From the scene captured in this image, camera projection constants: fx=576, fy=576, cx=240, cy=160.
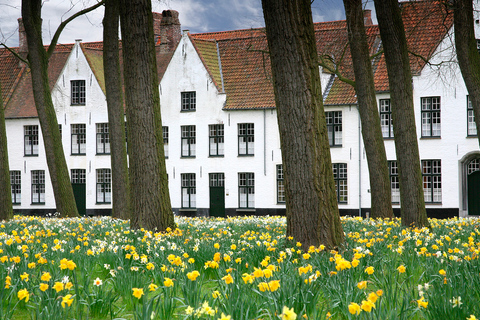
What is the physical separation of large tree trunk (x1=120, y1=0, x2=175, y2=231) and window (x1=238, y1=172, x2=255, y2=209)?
22936 mm

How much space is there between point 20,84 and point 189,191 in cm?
1335

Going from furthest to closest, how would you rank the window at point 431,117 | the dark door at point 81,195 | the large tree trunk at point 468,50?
the dark door at point 81,195 → the window at point 431,117 → the large tree trunk at point 468,50

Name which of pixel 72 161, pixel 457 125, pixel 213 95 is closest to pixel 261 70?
pixel 213 95

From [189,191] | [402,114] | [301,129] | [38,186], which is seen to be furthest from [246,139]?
[301,129]

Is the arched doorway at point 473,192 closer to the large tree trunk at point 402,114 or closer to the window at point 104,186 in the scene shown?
the large tree trunk at point 402,114

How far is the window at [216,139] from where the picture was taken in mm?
33156

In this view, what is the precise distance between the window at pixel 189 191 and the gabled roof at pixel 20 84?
10277 millimetres

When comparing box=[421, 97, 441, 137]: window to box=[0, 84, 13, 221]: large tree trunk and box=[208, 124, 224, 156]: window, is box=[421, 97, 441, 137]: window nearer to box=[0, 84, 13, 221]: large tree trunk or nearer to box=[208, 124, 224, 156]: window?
box=[208, 124, 224, 156]: window

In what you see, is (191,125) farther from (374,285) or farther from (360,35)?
(374,285)

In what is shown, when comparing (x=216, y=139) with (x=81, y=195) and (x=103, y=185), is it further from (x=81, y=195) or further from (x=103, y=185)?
(x=81, y=195)

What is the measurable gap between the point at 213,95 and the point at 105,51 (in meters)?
17.1

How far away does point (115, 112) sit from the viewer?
653 inches

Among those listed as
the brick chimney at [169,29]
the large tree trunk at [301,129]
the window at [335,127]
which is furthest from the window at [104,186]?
the large tree trunk at [301,129]

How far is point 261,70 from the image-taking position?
3238 cm
